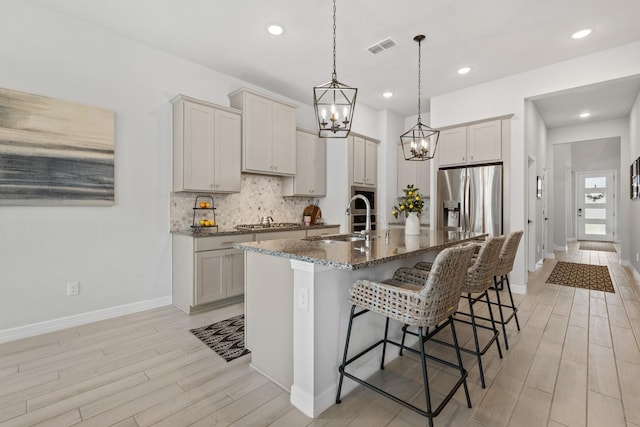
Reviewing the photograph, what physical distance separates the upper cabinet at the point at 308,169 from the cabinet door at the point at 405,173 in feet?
5.25

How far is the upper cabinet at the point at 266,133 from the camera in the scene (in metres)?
4.01

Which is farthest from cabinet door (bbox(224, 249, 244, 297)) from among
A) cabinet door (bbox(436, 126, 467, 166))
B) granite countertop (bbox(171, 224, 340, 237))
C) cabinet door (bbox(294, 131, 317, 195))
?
cabinet door (bbox(436, 126, 467, 166))

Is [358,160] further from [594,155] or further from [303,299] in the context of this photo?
[594,155]

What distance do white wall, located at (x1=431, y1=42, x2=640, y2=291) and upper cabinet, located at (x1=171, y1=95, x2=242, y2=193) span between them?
3274 millimetres

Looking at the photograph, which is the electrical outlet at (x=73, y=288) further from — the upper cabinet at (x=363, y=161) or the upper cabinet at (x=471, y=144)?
the upper cabinet at (x=471, y=144)

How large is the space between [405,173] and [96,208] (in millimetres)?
4846

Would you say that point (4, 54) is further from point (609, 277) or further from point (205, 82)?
point (609, 277)

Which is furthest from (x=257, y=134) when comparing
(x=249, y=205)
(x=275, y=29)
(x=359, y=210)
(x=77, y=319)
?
(x=77, y=319)

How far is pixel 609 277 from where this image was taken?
16.5 feet

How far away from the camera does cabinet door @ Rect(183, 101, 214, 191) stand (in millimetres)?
3512

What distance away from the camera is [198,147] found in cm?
360

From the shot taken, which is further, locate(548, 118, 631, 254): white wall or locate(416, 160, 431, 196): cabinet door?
locate(548, 118, 631, 254): white wall

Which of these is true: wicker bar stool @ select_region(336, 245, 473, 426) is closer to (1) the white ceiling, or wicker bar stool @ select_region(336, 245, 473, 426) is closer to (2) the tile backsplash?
(1) the white ceiling

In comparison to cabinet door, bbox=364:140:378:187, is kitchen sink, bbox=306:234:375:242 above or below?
below
